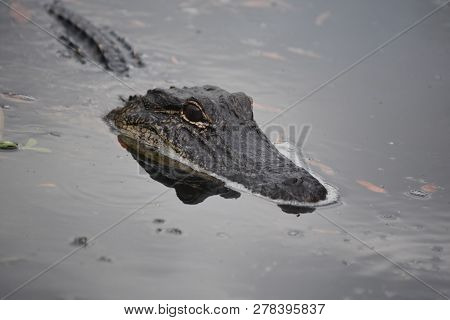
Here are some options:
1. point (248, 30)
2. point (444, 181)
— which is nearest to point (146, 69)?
point (248, 30)

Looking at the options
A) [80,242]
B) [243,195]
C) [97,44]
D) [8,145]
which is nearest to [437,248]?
[243,195]

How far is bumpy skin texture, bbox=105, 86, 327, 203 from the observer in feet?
21.0

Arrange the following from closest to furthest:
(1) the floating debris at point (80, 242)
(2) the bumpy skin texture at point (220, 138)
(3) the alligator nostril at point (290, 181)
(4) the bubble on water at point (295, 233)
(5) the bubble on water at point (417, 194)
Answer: (1) the floating debris at point (80, 242), (4) the bubble on water at point (295, 233), (3) the alligator nostril at point (290, 181), (2) the bumpy skin texture at point (220, 138), (5) the bubble on water at point (417, 194)

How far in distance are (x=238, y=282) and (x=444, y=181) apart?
135 inches

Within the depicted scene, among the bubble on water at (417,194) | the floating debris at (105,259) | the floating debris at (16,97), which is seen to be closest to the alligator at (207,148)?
the bubble on water at (417,194)

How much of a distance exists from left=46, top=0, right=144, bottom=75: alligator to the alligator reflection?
2757 millimetres

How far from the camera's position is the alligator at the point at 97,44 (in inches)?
400

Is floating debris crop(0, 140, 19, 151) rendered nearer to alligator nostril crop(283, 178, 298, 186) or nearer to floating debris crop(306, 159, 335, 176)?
alligator nostril crop(283, 178, 298, 186)

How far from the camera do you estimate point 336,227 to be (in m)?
6.13

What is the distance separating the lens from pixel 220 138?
7.10 metres

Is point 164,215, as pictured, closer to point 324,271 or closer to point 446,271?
point 324,271

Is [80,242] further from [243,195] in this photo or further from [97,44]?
[97,44]

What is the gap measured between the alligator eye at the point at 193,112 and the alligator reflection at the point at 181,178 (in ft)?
1.74

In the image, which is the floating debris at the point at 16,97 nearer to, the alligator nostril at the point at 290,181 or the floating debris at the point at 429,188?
the alligator nostril at the point at 290,181
